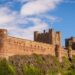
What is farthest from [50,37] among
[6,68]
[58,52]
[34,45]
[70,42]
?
[6,68]

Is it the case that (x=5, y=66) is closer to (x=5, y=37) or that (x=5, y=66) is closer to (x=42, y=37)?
(x=5, y=37)

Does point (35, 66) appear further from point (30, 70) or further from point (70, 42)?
point (70, 42)

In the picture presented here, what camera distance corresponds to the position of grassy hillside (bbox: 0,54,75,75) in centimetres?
6856

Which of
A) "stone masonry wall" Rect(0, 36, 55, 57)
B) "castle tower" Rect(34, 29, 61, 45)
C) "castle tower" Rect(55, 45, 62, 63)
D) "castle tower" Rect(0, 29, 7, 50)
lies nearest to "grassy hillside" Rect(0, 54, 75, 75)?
"stone masonry wall" Rect(0, 36, 55, 57)

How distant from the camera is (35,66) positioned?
77875 mm

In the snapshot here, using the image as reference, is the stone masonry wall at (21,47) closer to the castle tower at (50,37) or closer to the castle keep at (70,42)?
the castle tower at (50,37)

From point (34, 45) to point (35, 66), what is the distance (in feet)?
18.4

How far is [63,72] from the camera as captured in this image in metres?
85.8

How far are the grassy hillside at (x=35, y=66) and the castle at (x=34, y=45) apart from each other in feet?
3.72

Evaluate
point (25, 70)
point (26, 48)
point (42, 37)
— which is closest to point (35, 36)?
point (42, 37)

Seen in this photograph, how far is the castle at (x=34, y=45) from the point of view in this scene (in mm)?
70062

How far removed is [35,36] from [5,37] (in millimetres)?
31315

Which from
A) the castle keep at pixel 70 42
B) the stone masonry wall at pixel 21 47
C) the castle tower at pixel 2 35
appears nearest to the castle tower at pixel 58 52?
the stone masonry wall at pixel 21 47

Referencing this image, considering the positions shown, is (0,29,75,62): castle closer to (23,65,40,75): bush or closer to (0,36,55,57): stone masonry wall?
(0,36,55,57): stone masonry wall
